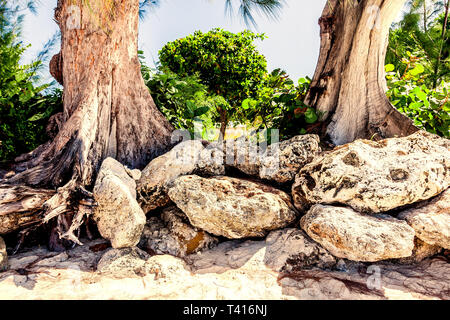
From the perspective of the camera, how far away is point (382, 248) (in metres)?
1.97

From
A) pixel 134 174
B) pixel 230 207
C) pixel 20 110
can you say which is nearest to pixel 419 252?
pixel 230 207

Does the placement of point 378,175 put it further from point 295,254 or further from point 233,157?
point 233,157

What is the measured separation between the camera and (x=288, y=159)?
275cm

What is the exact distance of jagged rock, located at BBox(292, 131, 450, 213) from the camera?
2.24m

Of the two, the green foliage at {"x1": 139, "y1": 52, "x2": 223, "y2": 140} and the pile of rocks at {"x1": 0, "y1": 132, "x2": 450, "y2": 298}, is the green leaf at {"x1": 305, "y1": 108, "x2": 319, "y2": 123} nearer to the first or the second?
the pile of rocks at {"x1": 0, "y1": 132, "x2": 450, "y2": 298}

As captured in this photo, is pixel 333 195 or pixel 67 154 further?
pixel 67 154

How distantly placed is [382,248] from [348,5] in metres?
3.07

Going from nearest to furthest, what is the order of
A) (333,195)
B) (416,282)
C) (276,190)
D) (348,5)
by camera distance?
1. (416,282)
2. (333,195)
3. (276,190)
4. (348,5)

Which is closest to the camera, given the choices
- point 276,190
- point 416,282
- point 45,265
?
point 416,282

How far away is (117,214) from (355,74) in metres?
3.22

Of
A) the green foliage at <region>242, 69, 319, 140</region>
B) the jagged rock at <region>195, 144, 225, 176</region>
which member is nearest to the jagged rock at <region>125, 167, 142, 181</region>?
the jagged rock at <region>195, 144, 225, 176</region>

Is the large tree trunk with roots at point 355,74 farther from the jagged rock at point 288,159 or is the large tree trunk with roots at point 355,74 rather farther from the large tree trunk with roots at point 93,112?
the large tree trunk with roots at point 93,112
